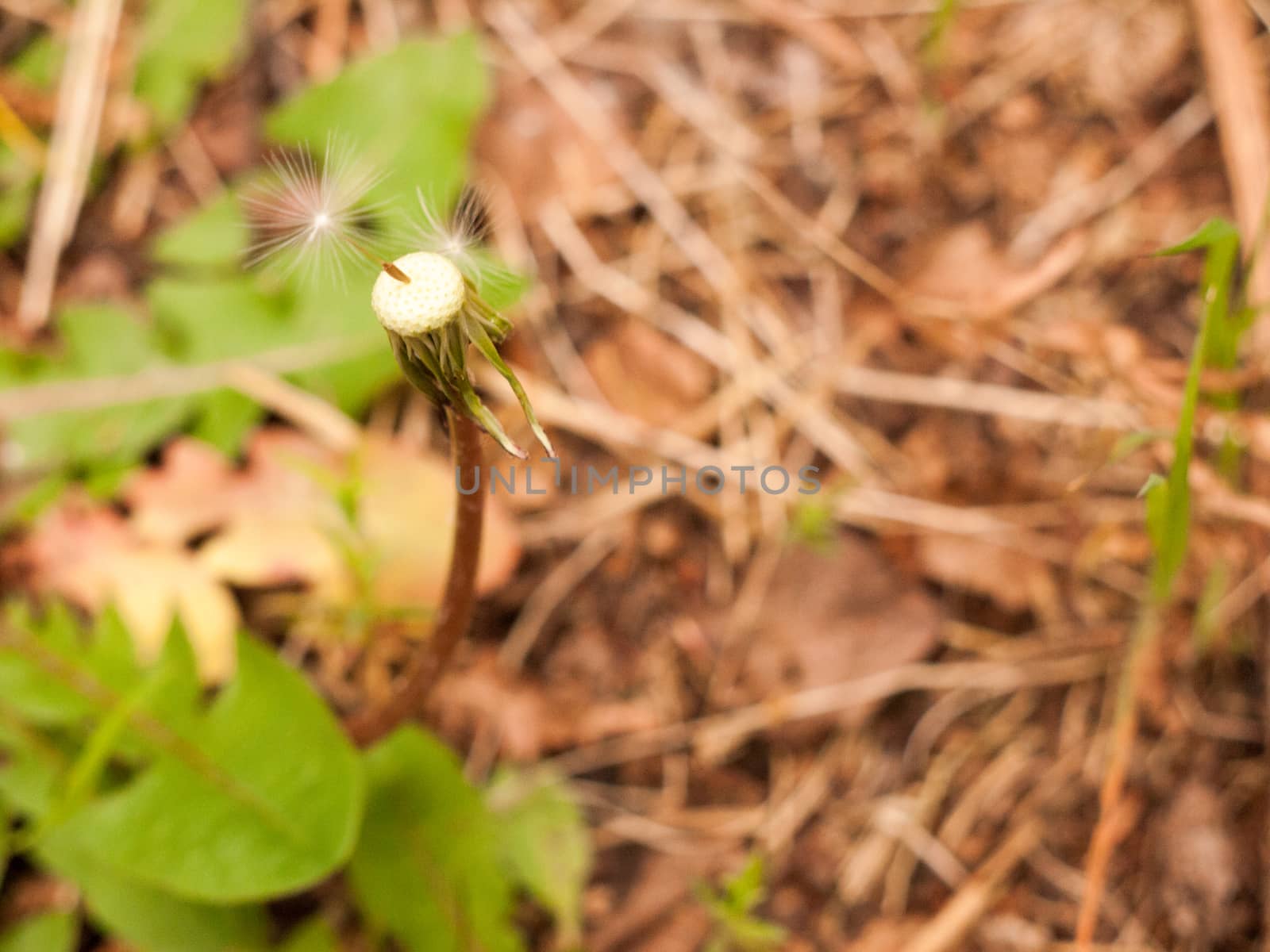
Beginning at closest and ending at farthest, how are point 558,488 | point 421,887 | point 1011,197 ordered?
point 421,887, point 558,488, point 1011,197

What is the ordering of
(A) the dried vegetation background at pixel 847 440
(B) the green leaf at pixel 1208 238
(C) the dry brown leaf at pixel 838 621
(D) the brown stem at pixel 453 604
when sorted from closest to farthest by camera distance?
(D) the brown stem at pixel 453 604, (B) the green leaf at pixel 1208 238, (A) the dried vegetation background at pixel 847 440, (C) the dry brown leaf at pixel 838 621

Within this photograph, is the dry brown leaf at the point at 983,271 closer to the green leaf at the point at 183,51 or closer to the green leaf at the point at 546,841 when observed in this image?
the green leaf at the point at 546,841

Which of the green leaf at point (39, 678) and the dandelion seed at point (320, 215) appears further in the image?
the green leaf at point (39, 678)

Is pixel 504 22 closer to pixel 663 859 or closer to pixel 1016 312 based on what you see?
pixel 1016 312

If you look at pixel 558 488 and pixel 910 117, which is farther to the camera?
pixel 910 117

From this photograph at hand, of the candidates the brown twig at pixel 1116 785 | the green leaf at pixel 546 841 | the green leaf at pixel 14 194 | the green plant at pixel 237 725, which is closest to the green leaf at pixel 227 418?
the green plant at pixel 237 725

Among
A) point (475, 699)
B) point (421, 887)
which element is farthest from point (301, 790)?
point (475, 699)

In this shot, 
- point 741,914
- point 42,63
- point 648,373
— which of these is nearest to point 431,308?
point 741,914
